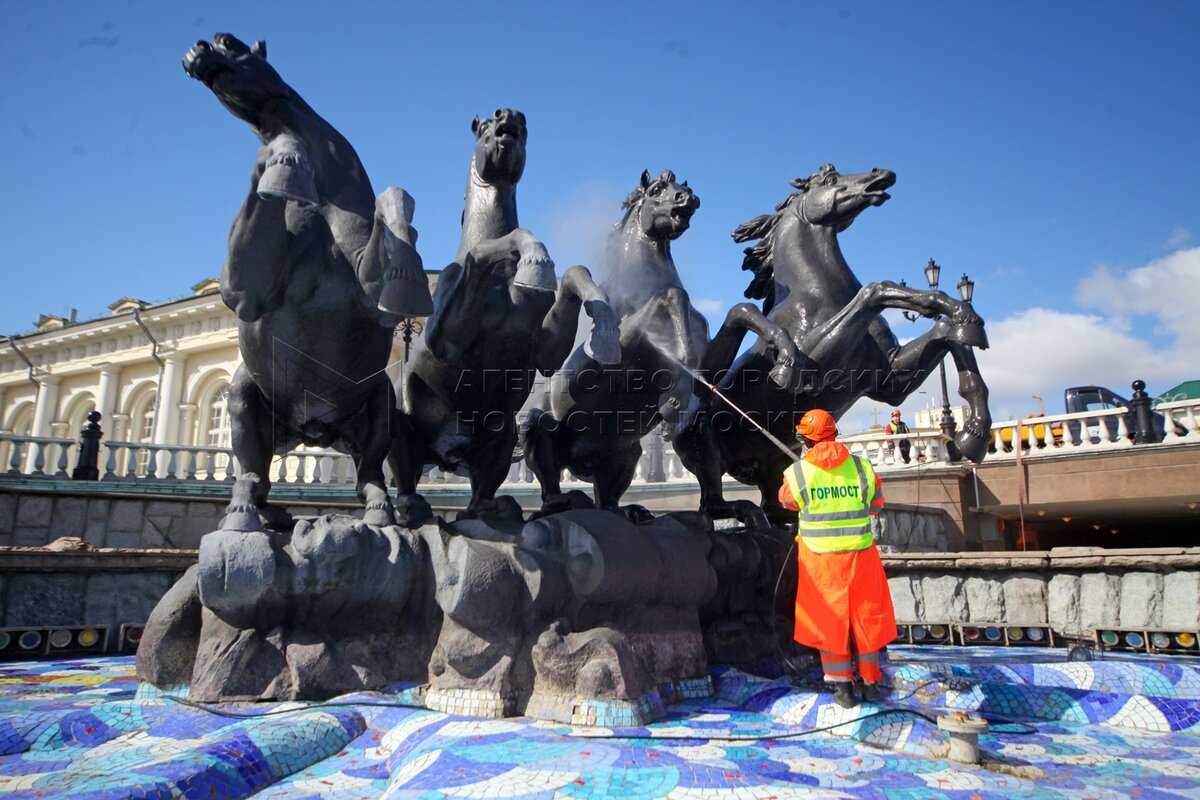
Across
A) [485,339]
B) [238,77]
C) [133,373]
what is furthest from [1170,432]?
[133,373]

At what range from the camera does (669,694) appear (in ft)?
14.3

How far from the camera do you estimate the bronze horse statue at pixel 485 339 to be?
500cm

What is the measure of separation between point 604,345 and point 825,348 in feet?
6.63

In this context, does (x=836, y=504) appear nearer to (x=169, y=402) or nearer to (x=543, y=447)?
(x=543, y=447)

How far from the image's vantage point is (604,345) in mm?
4410

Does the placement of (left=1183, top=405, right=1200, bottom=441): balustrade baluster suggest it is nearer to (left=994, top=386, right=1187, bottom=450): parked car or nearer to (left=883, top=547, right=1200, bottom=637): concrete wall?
(left=994, top=386, right=1187, bottom=450): parked car

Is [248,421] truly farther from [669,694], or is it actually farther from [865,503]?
[865,503]

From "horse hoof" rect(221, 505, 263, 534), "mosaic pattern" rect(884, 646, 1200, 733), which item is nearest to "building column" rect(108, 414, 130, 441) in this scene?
"horse hoof" rect(221, 505, 263, 534)

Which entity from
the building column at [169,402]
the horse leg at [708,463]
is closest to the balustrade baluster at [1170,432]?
the horse leg at [708,463]

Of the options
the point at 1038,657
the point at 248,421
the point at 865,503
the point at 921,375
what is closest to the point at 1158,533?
the point at 1038,657

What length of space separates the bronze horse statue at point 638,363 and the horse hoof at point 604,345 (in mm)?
1149

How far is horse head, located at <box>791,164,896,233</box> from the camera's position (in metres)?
6.09

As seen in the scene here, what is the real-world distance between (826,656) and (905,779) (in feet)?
3.22

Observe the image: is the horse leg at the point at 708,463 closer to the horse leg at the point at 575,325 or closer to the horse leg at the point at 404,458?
the horse leg at the point at 575,325
